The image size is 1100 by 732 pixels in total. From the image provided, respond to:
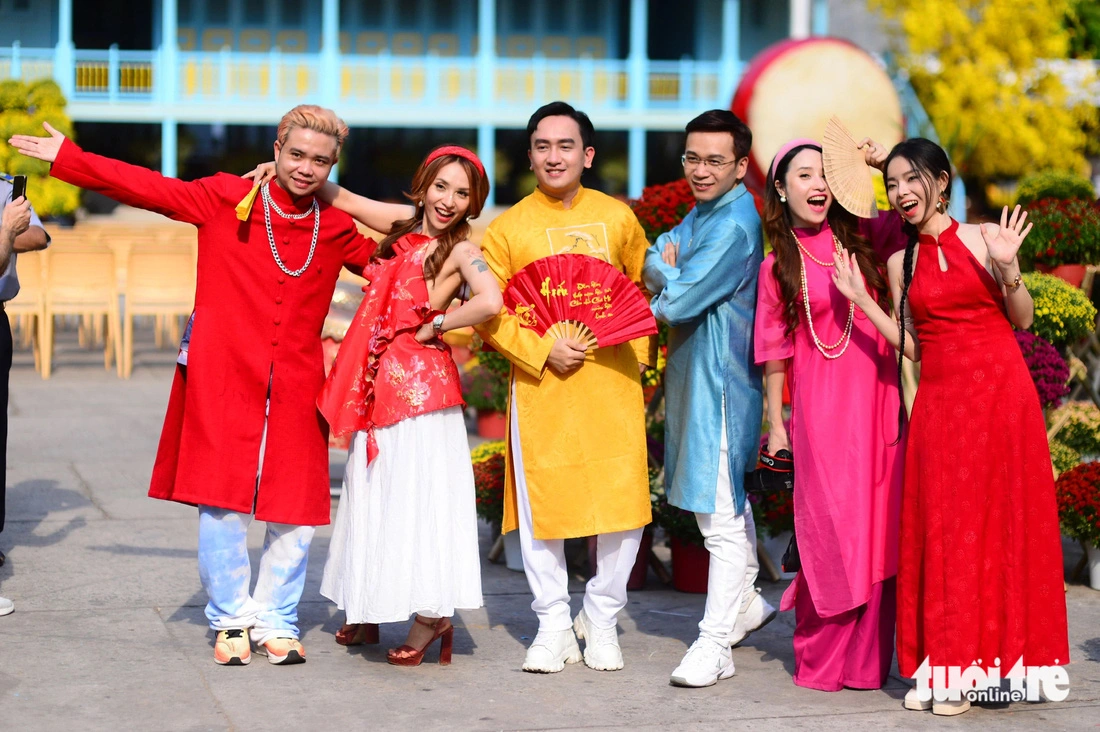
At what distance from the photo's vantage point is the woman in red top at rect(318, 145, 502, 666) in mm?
4398

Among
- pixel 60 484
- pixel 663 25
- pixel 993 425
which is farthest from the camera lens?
pixel 663 25

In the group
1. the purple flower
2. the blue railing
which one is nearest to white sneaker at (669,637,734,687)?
the purple flower

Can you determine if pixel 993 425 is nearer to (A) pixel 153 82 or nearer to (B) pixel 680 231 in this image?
(B) pixel 680 231

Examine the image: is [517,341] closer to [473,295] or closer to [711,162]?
[473,295]

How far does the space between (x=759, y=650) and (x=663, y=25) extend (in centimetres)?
2669

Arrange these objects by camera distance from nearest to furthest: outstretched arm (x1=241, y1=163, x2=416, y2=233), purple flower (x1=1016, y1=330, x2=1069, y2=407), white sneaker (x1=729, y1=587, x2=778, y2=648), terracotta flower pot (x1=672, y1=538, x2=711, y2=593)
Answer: outstretched arm (x1=241, y1=163, x2=416, y2=233) < white sneaker (x1=729, y1=587, x2=778, y2=648) < terracotta flower pot (x1=672, y1=538, x2=711, y2=593) < purple flower (x1=1016, y1=330, x2=1069, y2=407)

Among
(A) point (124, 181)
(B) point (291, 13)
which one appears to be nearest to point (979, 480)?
(A) point (124, 181)

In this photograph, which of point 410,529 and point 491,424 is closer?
point 410,529

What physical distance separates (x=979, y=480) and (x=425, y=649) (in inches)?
73.4

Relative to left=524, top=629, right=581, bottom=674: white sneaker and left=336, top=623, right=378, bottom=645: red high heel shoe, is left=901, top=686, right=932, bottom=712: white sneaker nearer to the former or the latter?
left=524, top=629, right=581, bottom=674: white sneaker

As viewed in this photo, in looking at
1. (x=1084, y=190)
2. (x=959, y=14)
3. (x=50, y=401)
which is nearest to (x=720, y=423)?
A: (x=1084, y=190)

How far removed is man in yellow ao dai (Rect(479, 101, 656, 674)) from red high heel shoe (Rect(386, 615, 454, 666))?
0.28 metres

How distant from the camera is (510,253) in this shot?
4.59 metres

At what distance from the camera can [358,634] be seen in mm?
4766
